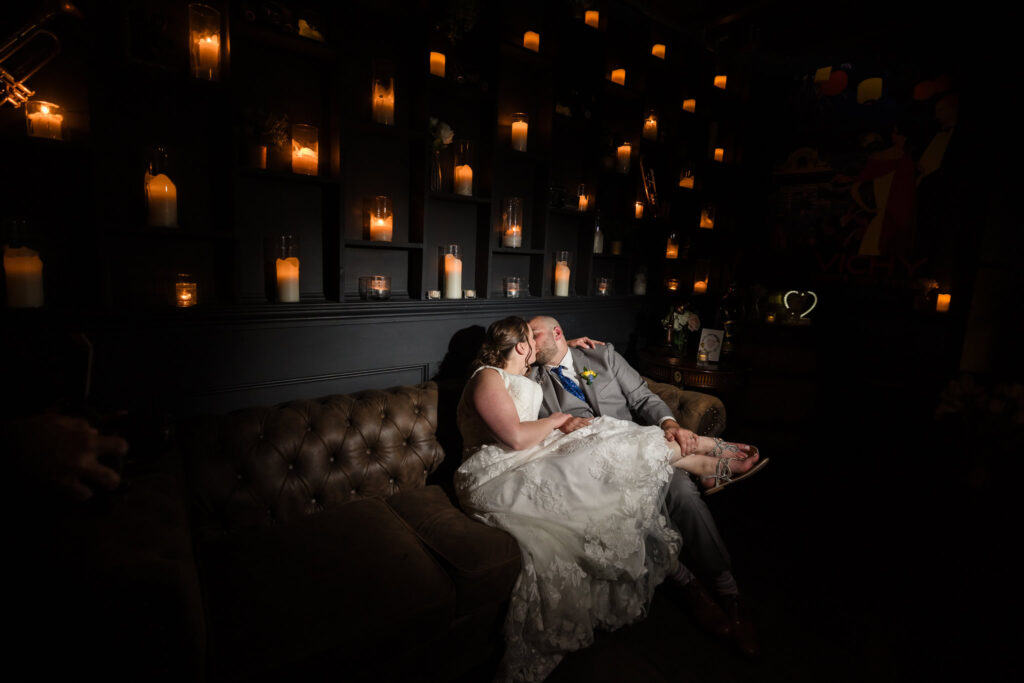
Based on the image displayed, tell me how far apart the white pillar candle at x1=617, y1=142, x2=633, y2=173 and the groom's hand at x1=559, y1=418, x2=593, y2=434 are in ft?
6.62

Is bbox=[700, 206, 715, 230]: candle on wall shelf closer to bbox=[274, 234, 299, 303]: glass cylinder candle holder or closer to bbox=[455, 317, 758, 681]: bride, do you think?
bbox=[455, 317, 758, 681]: bride

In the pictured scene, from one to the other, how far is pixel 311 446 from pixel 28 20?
174 cm

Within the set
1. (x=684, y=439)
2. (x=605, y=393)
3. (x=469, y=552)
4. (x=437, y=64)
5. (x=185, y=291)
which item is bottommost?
(x=469, y=552)

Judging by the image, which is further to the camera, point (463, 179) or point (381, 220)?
point (463, 179)

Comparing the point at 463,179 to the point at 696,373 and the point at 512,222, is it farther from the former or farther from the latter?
the point at 696,373

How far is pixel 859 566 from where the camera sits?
234cm

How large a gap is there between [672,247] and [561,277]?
1.30m

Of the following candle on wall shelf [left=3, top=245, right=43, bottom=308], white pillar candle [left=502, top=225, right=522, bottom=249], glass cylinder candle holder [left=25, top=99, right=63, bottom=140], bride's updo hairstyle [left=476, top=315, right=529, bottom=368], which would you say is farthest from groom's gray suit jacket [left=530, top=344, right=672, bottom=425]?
glass cylinder candle holder [left=25, top=99, right=63, bottom=140]

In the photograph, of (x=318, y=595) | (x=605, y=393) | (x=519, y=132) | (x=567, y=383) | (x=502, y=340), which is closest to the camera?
(x=318, y=595)

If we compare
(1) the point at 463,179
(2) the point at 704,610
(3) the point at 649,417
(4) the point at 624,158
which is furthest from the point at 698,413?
(4) the point at 624,158

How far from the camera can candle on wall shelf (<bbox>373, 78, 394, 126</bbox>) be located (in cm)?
227

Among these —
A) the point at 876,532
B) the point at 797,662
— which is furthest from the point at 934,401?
the point at 797,662

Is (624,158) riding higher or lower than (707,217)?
higher

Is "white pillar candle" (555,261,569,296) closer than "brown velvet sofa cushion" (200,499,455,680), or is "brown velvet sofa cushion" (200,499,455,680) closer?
"brown velvet sofa cushion" (200,499,455,680)
